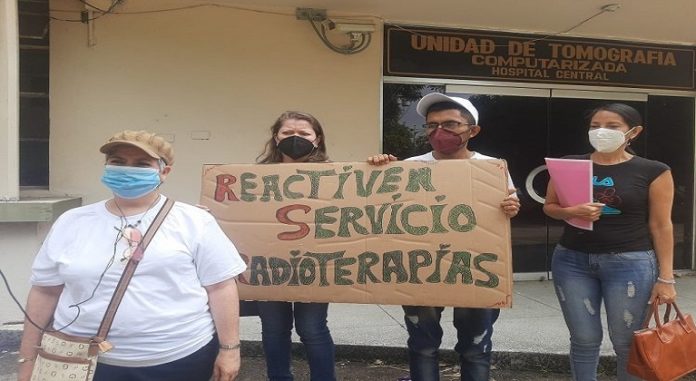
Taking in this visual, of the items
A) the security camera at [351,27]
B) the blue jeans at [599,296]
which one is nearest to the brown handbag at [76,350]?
the blue jeans at [599,296]

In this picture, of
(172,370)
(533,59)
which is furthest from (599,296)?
(533,59)

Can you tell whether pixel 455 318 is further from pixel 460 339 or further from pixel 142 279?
pixel 142 279

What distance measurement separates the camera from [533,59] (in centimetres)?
602

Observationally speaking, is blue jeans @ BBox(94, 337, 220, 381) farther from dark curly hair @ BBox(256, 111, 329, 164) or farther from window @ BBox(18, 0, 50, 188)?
window @ BBox(18, 0, 50, 188)

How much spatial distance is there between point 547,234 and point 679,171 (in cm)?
189

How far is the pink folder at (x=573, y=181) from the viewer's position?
2.40 meters

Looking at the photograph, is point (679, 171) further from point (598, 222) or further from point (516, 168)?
point (598, 222)

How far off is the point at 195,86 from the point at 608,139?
378 centimetres

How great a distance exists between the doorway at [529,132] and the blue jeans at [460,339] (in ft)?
10.9

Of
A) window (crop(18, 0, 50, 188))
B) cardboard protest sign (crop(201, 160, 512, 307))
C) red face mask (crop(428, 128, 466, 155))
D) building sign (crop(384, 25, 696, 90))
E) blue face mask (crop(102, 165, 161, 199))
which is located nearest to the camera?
blue face mask (crop(102, 165, 161, 199))

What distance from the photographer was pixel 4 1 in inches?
157

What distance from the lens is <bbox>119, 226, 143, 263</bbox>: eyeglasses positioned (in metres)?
1.82

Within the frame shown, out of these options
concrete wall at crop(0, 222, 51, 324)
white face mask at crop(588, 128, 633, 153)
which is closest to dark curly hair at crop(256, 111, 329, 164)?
white face mask at crop(588, 128, 633, 153)

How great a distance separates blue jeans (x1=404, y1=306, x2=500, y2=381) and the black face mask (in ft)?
2.96
